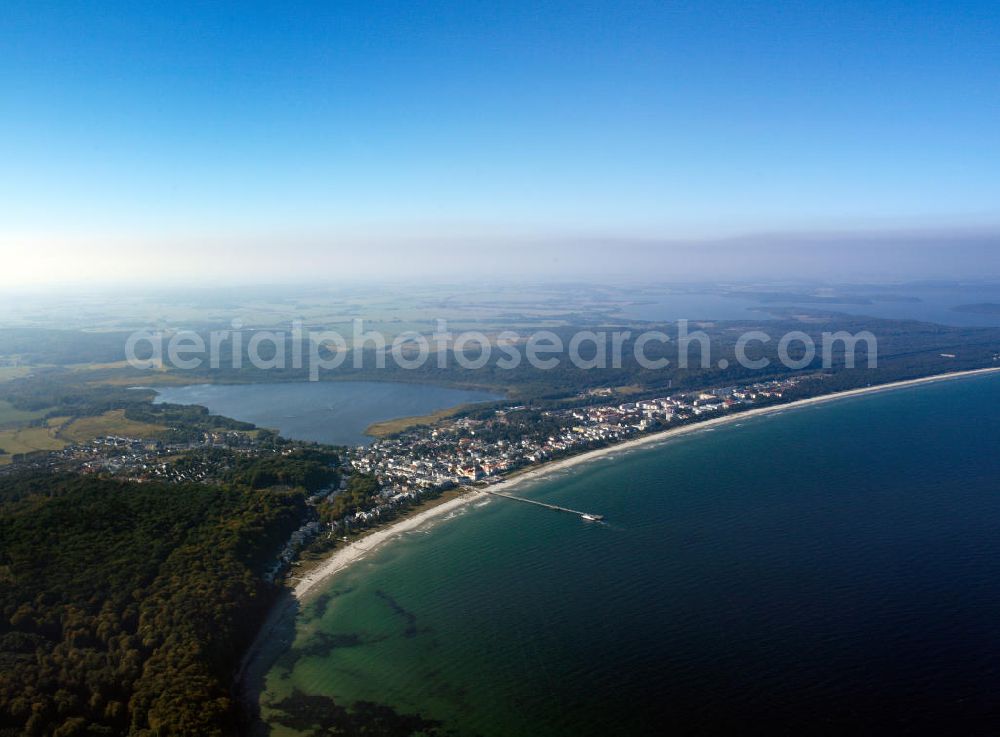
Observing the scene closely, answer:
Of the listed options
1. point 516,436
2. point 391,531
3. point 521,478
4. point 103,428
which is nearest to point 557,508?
point 521,478

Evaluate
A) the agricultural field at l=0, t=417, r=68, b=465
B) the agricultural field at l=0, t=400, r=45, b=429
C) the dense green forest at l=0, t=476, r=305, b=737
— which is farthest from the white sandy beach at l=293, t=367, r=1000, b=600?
the agricultural field at l=0, t=400, r=45, b=429

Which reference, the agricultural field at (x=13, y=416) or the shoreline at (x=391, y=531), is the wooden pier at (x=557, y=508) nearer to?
the shoreline at (x=391, y=531)

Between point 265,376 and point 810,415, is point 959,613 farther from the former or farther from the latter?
point 265,376

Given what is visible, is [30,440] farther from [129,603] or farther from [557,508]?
[557,508]

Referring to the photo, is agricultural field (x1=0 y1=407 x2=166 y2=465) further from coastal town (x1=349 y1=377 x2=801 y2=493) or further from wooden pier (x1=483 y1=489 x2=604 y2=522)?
wooden pier (x1=483 y1=489 x2=604 y2=522)

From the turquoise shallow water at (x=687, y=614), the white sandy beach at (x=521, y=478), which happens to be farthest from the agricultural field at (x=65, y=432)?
the turquoise shallow water at (x=687, y=614)

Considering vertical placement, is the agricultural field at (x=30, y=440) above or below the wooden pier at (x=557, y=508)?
above
